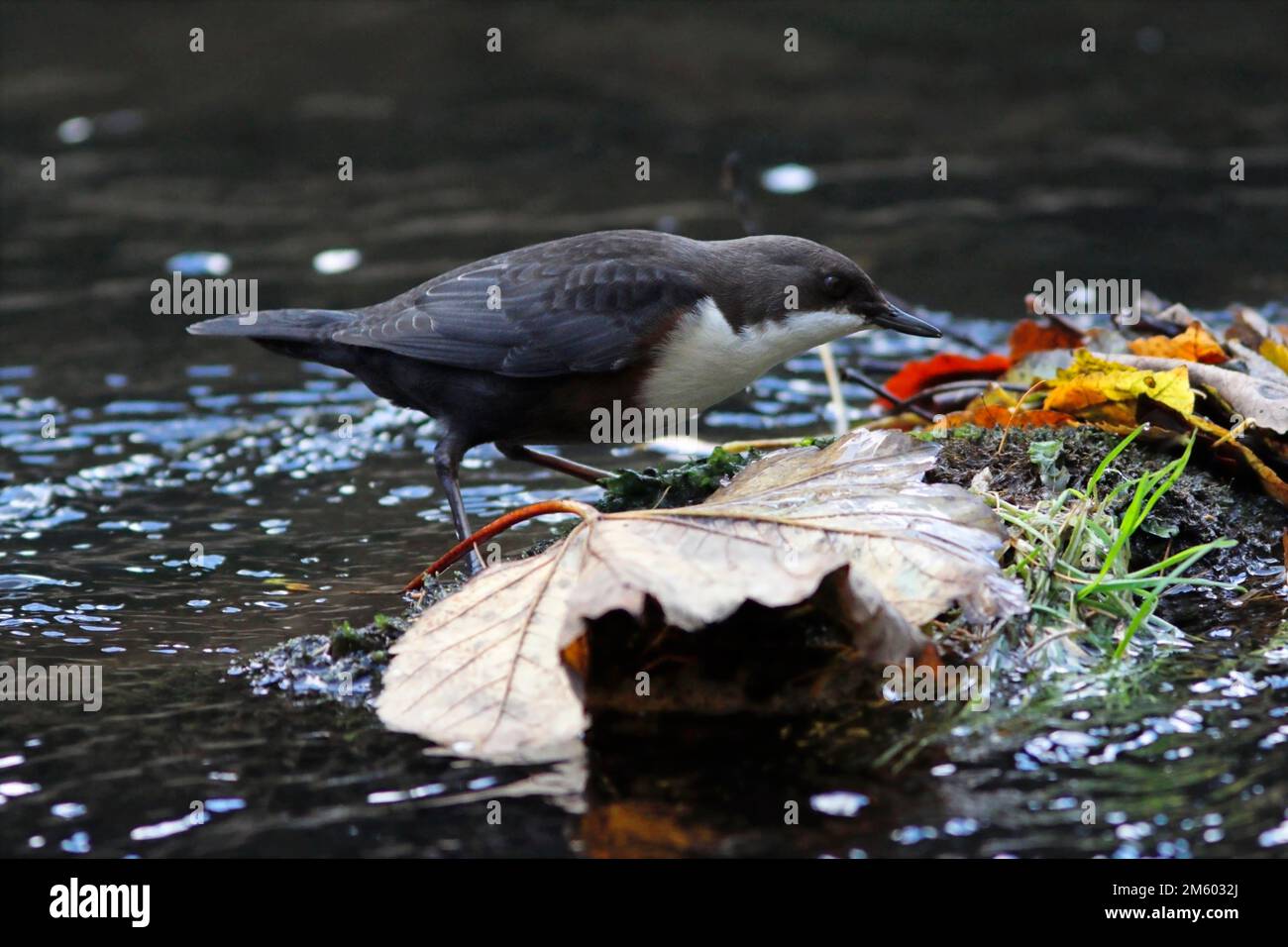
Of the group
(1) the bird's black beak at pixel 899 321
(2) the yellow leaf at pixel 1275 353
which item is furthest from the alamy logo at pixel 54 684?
(2) the yellow leaf at pixel 1275 353

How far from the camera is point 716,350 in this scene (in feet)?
16.7

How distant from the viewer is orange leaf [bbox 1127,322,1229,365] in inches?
196

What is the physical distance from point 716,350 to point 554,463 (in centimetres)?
85

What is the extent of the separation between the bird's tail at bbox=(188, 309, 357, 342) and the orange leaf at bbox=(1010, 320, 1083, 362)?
264 centimetres

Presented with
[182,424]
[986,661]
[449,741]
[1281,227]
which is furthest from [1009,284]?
[449,741]

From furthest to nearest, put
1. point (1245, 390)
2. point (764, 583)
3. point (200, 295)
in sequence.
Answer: point (200, 295) < point (1245, 390) < point (764, 583)

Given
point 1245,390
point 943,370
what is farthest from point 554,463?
point 1245,390

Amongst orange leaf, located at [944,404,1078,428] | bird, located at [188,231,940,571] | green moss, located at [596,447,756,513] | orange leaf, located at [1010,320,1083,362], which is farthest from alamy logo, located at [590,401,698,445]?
orange leaf, located at [1010,320,1083,362]

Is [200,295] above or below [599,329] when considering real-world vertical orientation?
above
